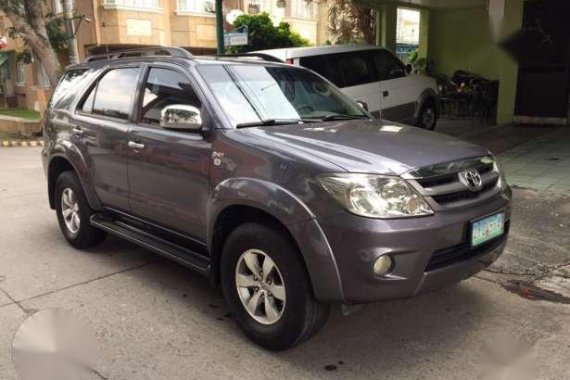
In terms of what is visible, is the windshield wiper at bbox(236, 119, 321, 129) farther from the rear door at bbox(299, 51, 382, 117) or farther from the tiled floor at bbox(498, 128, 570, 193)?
the rear door at bbox(299, 51, 382, 117)

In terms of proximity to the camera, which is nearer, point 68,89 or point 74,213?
point 74,213

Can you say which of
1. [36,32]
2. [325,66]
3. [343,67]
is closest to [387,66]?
[343,67]

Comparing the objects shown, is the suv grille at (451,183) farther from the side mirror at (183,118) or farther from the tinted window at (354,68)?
the tinted window at (354,68)

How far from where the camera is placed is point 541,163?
8297 mm

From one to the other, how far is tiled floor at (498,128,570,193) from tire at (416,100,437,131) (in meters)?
1.94

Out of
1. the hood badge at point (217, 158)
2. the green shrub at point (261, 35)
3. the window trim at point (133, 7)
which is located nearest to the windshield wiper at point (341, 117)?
the hood badge at point (217, 158)

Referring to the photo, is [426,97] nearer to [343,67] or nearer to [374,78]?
[374,78]

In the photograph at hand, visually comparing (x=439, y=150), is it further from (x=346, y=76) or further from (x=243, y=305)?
(x=346, y=76)

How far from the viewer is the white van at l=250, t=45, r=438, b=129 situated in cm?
877

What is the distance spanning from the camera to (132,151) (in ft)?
14.5

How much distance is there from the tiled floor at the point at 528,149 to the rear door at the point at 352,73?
2221 mm

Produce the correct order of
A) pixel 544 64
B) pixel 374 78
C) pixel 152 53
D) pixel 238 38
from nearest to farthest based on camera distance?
pixel 152 53
pixel 374 78
pixel 238 38
pixel 544 64

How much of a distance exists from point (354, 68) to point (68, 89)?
512cm

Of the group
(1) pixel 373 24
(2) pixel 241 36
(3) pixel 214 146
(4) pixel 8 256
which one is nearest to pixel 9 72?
(1) pixel 373 24
